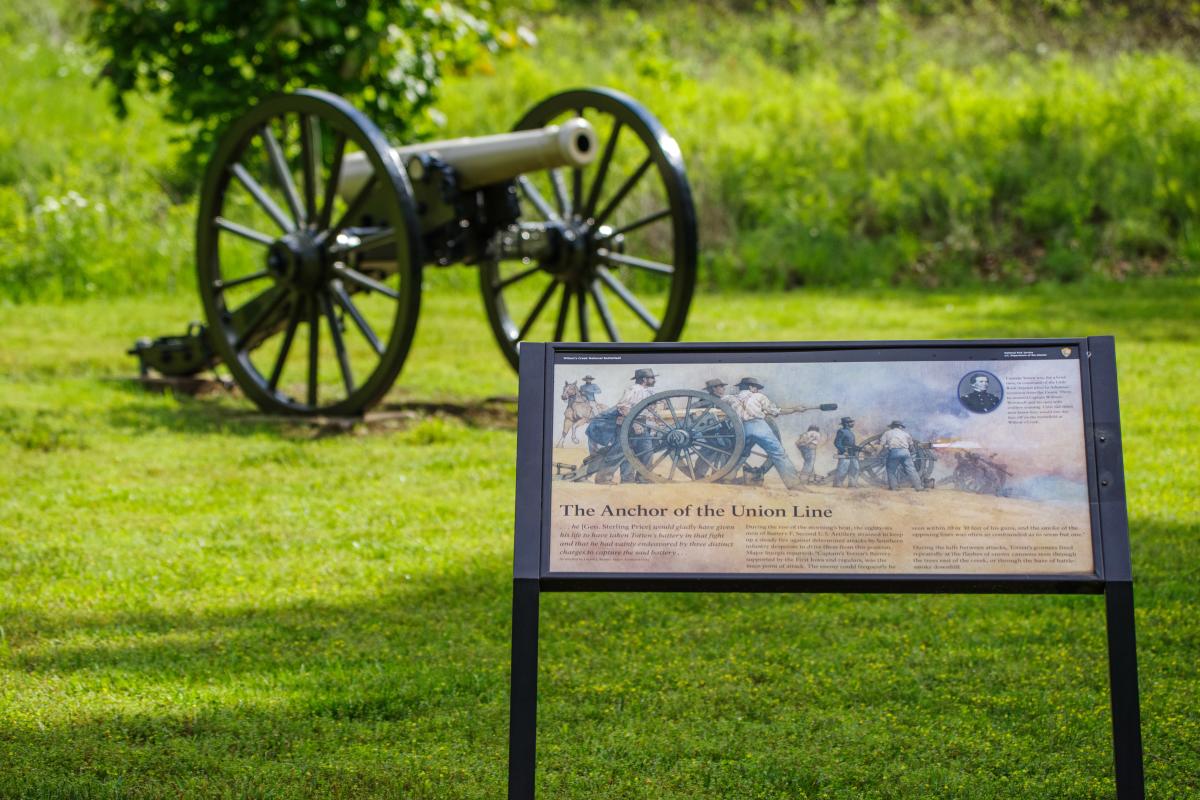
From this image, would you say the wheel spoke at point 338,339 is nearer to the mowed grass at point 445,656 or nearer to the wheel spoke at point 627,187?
the mowed grass at point 445,656

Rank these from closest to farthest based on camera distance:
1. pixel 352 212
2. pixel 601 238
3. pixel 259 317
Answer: pixel 352 212 → pixel 259 317 → pixel 601 238

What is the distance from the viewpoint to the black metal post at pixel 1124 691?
300 cm

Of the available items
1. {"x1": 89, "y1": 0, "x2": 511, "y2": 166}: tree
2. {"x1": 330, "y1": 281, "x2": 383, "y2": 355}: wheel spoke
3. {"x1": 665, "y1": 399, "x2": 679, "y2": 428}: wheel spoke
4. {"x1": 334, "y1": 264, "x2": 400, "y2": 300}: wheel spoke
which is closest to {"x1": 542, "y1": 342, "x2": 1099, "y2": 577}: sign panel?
{"x1": 665, "y1": 399, "x2": 679, "y2": 428}: wheel spoke

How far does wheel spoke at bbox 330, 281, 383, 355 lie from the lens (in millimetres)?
7324

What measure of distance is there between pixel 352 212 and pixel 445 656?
367 cm

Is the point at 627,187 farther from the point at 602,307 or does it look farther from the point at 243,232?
the point at 243,232

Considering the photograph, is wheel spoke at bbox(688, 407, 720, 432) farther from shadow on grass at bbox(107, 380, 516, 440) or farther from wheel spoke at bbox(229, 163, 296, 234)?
wheel spoke at bbox(229, 163, 296, 234)

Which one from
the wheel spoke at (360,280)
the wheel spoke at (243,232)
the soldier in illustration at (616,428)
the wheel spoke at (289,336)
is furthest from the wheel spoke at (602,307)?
the soldier in illustration at (616,428)

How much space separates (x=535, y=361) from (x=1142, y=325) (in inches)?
309

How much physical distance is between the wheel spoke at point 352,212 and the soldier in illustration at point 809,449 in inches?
180

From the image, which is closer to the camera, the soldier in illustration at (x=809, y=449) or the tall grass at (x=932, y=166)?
the soldier in illustration at (x=809, y=449)

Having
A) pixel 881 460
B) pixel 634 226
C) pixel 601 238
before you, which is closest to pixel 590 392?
pixel 881 460

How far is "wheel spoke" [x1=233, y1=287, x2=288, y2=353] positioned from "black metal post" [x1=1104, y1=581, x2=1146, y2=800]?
547cm

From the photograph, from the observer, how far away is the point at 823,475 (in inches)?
124
